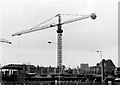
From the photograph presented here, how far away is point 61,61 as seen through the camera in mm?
117125

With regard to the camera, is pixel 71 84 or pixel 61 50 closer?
pixel 71 84

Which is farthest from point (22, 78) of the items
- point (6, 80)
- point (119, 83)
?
point (119, 83)

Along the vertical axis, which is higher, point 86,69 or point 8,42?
point 8,42

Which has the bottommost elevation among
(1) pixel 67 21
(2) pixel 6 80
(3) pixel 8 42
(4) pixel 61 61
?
(2) pixel 6 80

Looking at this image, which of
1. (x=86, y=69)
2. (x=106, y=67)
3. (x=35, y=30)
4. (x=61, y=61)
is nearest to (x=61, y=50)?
(x=61, y=61)

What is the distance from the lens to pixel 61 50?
121 meters

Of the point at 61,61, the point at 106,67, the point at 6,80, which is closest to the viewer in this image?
the point at 6,80

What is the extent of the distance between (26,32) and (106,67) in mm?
72505

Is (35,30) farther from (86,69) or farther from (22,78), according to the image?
(86,69)

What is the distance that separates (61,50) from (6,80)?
27.6 metres

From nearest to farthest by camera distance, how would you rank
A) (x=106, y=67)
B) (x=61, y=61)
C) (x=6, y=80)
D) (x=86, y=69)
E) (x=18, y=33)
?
(x=6, y=80) < (x=61, y=61) < (x=18, y=33) < (x=106, y=67) < (x=86, y=69)

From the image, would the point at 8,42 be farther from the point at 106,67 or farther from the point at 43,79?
the point at 106,67

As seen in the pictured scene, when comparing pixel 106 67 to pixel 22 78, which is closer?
pixel 22 78

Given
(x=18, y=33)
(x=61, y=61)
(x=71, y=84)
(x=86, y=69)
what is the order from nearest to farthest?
1. (x=71, y=84)
2. (x=61, y=61)
3. (x=18, y=33)
4. (x=86, y=69)
